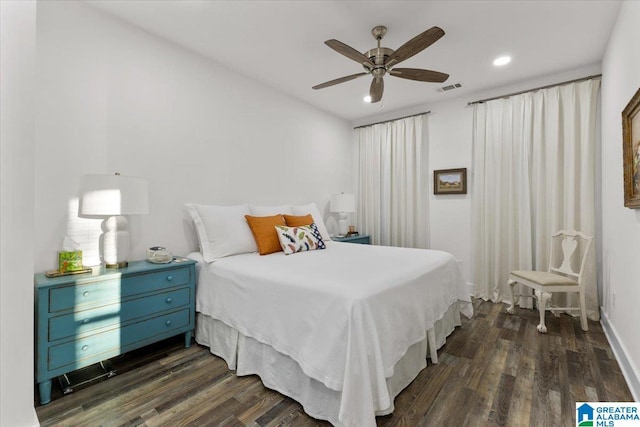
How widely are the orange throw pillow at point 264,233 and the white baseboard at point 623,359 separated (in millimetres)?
2718

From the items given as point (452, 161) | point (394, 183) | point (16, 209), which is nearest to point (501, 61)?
point (452, 161)

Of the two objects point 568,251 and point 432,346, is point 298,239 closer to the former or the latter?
point 432,346

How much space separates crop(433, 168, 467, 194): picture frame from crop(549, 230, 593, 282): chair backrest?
3.87 ft

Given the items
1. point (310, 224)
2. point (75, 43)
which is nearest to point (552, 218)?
point (310, 224)

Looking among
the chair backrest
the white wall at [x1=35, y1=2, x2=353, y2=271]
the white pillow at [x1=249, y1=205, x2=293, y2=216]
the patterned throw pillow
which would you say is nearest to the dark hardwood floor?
the chair backrest

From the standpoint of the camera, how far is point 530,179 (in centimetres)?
348

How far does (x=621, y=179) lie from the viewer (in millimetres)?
2258

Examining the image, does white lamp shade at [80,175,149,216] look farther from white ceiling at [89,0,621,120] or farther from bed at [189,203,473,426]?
white ceiling at [89,0,621,120]

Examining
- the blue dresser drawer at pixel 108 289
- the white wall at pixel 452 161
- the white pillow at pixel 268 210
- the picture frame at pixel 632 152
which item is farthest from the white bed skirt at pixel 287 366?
Answer: the white wall at pixel 452 161

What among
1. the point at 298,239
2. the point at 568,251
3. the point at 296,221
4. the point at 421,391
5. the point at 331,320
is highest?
the point at 296,221

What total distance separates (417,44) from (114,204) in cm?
251

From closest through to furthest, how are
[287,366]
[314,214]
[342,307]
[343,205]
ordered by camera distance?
[342,307] < [287,366] < [314,214] < [343,205]

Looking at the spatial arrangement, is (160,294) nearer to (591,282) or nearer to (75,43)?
(75,43)

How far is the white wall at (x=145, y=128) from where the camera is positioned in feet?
6.96
